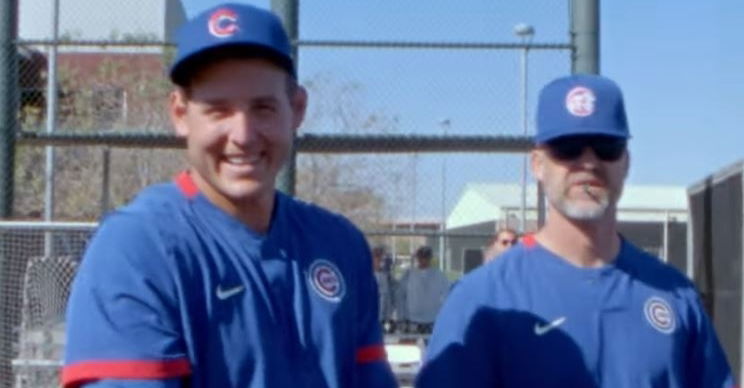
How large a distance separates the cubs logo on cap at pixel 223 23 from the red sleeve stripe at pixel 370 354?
0.64 metres

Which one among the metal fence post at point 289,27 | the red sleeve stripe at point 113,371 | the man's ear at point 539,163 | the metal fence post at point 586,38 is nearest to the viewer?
the red sleeve stripe at point 113,371

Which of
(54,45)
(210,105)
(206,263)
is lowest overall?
(206,263)

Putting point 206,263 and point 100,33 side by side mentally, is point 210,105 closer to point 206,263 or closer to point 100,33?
point 206,263

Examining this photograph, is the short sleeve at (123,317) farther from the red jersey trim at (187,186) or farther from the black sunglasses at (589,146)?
the black sunglasses at (589,146)

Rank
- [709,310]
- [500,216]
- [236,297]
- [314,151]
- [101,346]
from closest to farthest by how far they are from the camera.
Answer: [101,346]
[236,297]
[709,310]
[314,151]
[500,216]

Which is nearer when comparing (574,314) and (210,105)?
(210,105)

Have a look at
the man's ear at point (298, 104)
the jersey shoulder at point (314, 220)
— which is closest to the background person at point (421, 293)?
the jersey shoulder at point (314, 220)

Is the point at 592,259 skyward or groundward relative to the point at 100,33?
groundward

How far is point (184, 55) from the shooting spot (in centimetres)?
273

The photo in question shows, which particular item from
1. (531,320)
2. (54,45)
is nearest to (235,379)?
(531,320)

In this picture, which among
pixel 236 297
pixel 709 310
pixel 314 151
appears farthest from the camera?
pixel 314 151

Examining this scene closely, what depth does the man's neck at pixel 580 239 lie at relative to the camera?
3.67m

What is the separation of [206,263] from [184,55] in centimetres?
36

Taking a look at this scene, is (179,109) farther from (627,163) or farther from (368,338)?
(627,163)
